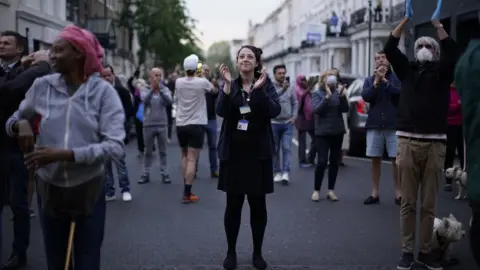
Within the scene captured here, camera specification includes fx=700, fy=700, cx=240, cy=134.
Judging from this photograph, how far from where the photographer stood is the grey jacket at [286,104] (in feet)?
37.8

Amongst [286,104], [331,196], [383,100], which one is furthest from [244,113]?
[286,104]

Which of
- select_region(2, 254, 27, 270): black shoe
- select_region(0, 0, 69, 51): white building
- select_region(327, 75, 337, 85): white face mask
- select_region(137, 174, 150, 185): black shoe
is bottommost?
select_region(2, 254, 27, 270): black shoe

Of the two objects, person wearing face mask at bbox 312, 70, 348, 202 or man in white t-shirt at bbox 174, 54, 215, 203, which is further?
man in white t-shirt at bbox 174, 54, 215, 203

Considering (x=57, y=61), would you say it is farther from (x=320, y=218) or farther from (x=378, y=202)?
(x=378, y=202)

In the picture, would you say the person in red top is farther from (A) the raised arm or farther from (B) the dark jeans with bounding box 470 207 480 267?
(B) the dark jeans with bounding box 470 207 480 267

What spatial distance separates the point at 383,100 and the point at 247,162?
145 inches

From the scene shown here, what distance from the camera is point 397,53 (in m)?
5.98

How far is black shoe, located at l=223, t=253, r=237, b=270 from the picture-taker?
613 cm

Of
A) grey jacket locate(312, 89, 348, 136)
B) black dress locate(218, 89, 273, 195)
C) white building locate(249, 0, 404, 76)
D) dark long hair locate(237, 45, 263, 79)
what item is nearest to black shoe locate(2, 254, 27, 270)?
black dress locate(218, 89, 273, 195)

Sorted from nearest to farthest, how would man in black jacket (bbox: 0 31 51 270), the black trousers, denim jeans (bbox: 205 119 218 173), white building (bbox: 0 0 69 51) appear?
man in black jacket (bbox: 0 31 51 270) < the black trousers < denim jeans (bbox: 205 119 218 173) < white building (bbox: 0 0 69 51)

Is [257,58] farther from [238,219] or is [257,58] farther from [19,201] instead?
[19,201]

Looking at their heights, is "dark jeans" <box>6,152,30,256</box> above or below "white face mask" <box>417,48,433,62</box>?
below

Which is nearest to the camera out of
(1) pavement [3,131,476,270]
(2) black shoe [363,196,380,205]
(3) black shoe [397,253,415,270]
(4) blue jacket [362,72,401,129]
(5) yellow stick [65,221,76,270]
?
(5) yellow stick [65,221,76,270]

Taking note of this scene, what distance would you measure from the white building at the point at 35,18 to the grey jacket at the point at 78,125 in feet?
44.3
